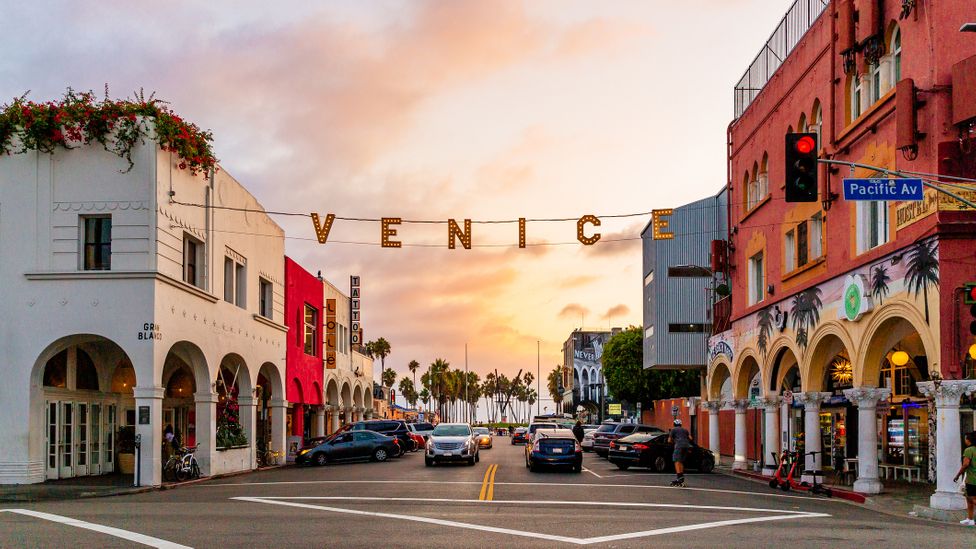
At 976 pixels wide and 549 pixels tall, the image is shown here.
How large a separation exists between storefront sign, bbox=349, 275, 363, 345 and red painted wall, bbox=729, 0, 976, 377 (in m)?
29.3

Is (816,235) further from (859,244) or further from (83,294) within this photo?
(83,294)

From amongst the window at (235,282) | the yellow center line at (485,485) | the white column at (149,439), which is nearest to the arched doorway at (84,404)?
the white column at (149,439)

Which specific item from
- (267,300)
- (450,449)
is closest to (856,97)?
(450,449)

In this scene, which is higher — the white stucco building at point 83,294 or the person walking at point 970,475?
the white stucco building at point 83,294

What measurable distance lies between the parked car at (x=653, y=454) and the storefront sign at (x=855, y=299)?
424 inches

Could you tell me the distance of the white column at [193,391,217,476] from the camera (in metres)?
31.9

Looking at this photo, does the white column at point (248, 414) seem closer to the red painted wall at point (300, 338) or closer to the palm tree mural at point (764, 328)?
the red painted wall at point (300, 338)

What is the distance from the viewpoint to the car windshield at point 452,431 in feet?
125

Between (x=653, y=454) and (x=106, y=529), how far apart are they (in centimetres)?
2249

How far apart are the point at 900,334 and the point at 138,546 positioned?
1869 centimetres

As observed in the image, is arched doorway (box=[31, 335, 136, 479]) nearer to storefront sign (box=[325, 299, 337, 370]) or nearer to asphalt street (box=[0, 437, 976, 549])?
asphalt street (box=[0, 437, 976, 549])

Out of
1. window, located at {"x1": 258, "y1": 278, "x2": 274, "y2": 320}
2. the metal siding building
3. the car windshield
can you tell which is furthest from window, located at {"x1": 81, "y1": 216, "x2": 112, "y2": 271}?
the metal siding building

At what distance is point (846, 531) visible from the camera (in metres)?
16.6

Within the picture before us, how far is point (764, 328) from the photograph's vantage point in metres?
34.0
